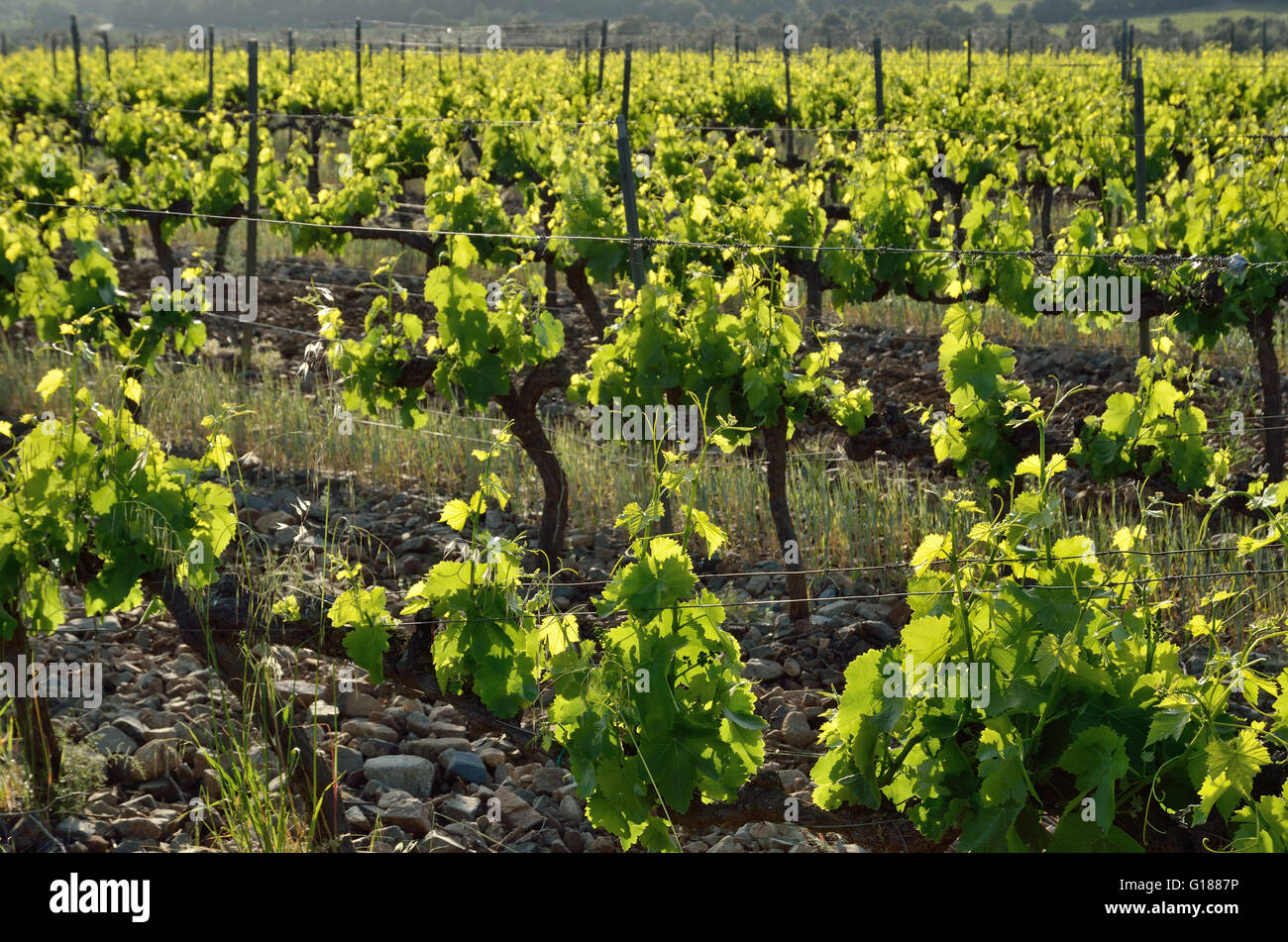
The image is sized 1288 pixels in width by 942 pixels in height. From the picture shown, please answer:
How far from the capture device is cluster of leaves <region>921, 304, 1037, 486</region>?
516cm

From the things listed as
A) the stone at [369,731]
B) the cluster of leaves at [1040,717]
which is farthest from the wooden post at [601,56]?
the cluster of leaves at [1040,717]

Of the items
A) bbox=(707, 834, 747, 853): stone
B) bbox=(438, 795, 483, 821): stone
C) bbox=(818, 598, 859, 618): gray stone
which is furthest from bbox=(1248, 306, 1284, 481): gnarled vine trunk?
bbox=(438, 795, 483, 821): stone

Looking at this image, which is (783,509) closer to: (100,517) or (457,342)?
(457,342)

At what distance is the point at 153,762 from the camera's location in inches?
171

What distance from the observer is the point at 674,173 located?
1298 centimetres

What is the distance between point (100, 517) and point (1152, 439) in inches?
156

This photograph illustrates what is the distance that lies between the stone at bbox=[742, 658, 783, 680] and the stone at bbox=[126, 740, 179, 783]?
2262mm

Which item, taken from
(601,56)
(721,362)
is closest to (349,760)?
(721,362)

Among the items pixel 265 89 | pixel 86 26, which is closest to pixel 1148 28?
pixel 265 89

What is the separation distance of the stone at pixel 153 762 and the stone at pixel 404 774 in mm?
672

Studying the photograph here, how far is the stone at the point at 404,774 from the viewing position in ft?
14.3

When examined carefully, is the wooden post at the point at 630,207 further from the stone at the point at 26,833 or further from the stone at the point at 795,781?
the stone at the point at 26,833

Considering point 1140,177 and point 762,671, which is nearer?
point 762,671

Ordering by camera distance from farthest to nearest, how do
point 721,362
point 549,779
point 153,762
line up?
point 721,362 → point 549,779 → point 153,762
